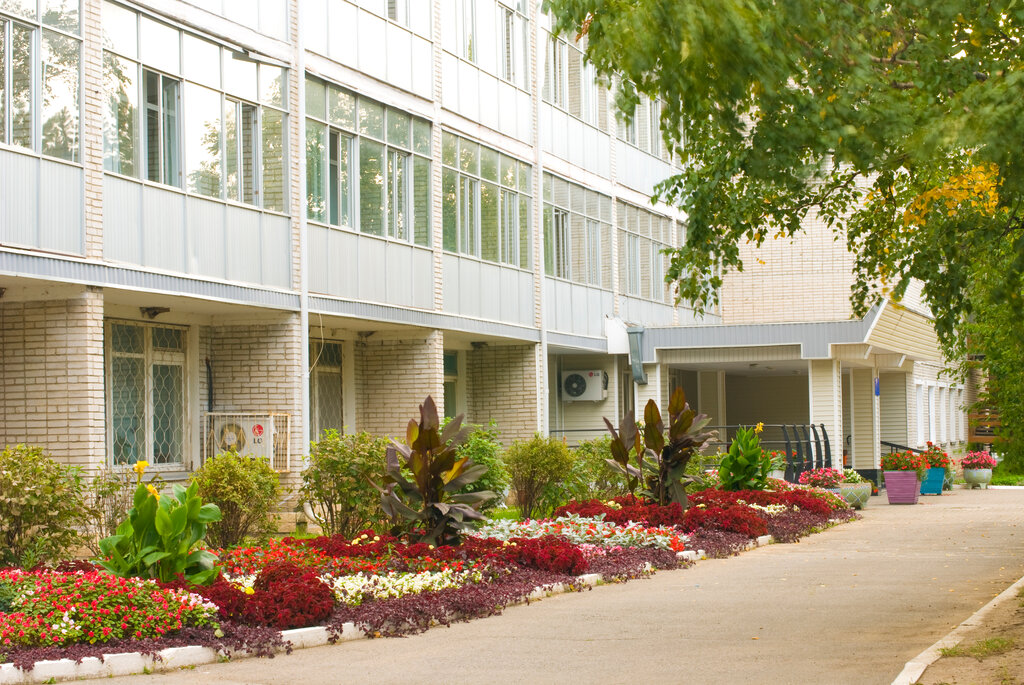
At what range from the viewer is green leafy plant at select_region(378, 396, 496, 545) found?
13.0 m

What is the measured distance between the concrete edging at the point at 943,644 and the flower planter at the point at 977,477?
2467 cm

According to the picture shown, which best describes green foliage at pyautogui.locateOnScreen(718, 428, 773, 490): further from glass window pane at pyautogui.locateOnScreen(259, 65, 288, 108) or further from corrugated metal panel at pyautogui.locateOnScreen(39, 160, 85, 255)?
corrugated metal panel at pyautogui.locateOnScreen(39, 160, 85, 255)

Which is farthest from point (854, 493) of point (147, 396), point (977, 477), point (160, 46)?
point (160, 46)

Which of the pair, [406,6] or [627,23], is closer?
[627,23]

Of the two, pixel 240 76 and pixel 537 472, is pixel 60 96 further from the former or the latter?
pixel 537 472

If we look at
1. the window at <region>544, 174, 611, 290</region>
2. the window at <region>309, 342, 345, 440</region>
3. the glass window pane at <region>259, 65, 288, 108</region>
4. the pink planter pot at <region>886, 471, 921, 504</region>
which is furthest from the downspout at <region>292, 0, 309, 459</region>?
the pink planter pot at <region>886, 471, 921, 504</region>

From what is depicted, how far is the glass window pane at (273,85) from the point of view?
19.0 metres

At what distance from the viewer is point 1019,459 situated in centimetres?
3428

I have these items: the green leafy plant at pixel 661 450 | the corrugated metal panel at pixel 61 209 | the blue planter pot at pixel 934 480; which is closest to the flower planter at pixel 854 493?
the blue planter pot at pixel 934 480

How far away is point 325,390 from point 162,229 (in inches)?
270

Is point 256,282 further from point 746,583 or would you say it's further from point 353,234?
point 746,583

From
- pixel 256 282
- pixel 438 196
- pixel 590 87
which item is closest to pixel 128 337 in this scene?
pixel 256 282

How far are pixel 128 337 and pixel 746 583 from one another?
930 centimetres

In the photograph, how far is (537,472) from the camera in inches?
751
